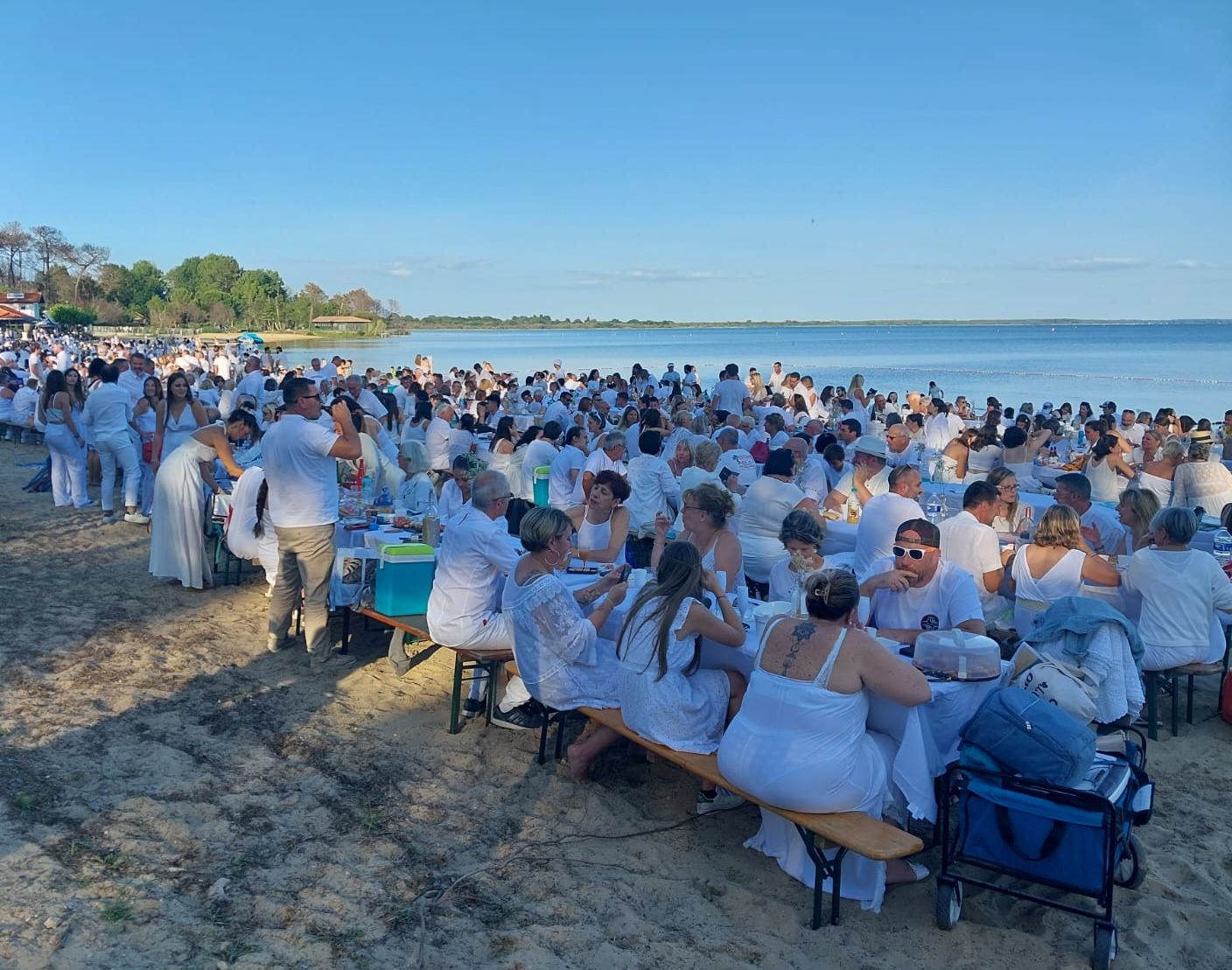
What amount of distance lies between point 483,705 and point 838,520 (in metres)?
2.85

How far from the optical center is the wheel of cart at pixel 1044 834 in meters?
2.86

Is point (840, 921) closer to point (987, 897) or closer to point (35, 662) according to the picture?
point (987, 897)

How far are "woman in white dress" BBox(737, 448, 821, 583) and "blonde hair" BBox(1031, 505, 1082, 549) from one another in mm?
1548

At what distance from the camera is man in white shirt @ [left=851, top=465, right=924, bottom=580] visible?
16.0 ft

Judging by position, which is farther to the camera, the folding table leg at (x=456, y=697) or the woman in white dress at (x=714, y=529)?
the folding table leg at (x=456, y=697)

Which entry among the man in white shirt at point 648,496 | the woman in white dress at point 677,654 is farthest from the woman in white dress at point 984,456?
the woman in white dress at point 677,654

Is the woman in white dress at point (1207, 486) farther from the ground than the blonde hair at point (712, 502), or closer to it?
closer to it

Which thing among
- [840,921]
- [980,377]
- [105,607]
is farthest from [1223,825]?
[980,377]

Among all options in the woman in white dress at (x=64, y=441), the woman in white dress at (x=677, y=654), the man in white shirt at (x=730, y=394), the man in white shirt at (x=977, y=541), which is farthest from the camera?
the man in white shirt at (x=730, y=394)

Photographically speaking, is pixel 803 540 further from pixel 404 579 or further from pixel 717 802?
pixel 404 579

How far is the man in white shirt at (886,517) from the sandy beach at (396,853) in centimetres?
162

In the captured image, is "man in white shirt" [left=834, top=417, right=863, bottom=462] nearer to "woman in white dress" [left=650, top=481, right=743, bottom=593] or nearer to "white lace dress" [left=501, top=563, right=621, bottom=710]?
"woman in white dress" [left=650, top=481, right=743, bottom=593]

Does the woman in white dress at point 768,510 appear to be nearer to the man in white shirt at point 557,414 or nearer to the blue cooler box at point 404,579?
the blue cooler box at point 404,579

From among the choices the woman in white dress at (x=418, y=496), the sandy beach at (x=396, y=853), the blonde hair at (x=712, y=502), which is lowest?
the sandy beach at (x=396, y=853)
